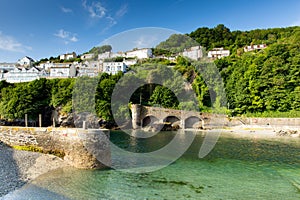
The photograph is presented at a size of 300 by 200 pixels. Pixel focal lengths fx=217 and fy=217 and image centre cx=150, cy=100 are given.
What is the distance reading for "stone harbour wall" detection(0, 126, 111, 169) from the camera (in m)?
12.7

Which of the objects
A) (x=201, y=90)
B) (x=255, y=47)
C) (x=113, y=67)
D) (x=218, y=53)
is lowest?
(x=201, y=90)

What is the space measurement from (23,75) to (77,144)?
2980 inches

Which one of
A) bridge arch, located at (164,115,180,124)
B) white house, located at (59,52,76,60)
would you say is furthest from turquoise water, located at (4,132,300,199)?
white house, located at (59,52,76,60)

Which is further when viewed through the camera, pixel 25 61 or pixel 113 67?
pixel 25 61

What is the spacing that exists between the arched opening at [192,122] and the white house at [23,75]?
55.1 m

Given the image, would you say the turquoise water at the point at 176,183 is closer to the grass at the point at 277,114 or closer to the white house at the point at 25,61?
the grass at the point at 277,114

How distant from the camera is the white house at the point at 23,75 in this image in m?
75.3

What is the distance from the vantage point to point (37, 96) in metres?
46.2

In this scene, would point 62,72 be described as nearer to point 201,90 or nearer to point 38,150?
point 201,90

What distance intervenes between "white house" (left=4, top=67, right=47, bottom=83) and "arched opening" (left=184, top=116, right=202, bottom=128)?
181ft

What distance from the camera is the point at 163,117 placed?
43656 millimetres

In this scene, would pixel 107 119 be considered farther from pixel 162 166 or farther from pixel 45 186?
pixel 45 186

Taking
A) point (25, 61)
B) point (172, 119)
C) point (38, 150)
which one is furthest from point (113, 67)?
point (38, 150)

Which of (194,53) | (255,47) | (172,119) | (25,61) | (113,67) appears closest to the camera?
(172,119)
